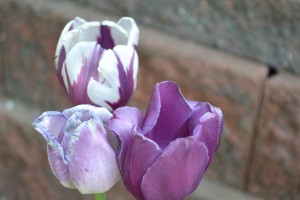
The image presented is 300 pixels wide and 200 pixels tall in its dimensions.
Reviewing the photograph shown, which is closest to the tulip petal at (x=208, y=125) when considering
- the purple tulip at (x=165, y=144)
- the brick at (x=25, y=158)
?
the purple tulip at (x=165, y=144)

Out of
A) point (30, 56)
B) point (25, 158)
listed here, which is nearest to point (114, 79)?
point (30, 56)

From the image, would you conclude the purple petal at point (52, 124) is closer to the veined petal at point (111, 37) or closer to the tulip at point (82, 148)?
the tulip at point (82, 148)

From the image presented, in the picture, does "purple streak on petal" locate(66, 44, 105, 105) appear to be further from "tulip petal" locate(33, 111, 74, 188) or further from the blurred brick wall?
the blurred brick wall

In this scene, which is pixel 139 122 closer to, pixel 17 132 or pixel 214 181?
pixel 214 181

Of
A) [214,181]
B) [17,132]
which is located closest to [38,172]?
[17,132]

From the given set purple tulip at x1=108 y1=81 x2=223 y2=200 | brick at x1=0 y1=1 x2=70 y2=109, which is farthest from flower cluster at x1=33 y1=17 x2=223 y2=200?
brick at x1=0 y1=1 x2=70 y2=109
